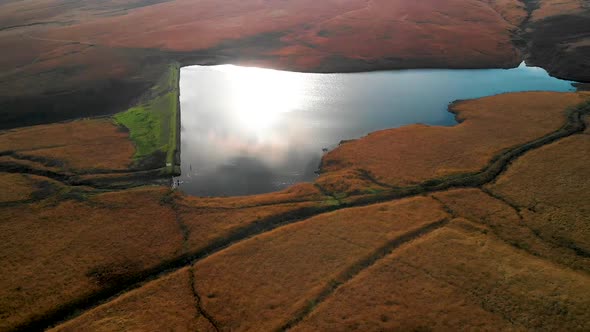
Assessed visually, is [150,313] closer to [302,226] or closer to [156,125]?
[302,226]

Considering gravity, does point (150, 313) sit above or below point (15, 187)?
below

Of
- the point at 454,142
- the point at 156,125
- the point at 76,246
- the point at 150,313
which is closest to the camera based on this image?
the point at 150,313

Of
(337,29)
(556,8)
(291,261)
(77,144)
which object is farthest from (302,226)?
(556,8)

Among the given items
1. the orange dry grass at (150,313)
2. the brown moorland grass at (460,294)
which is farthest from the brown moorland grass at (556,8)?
the orange dry grass at (150,313)

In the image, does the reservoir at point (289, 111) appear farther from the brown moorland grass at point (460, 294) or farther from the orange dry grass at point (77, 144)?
Answer: the brown moorland grass at point (460, 294)

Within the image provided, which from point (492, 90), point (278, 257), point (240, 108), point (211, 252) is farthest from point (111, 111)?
point (492, 90)

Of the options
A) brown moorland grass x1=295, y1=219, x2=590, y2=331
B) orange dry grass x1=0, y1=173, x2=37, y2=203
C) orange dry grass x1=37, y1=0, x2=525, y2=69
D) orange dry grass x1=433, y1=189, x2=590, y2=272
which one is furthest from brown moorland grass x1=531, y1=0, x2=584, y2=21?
orange dry grass x1=0, y1=173, x2=37, y2=203

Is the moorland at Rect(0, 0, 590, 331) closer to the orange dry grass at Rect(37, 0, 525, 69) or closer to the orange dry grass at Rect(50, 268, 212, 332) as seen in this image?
the orange dry grass at Rect(50, 268, 212, 332)
